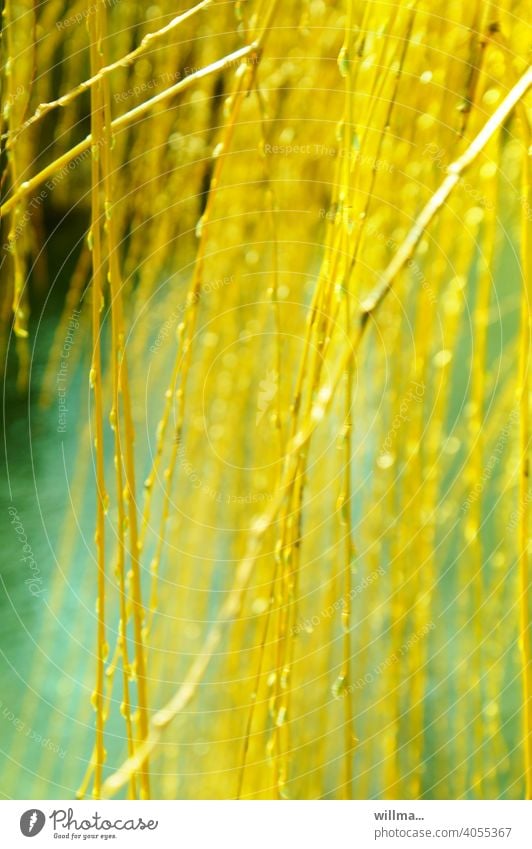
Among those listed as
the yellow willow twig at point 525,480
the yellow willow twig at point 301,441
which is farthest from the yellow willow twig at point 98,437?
the yellow willow twig at point 525,480

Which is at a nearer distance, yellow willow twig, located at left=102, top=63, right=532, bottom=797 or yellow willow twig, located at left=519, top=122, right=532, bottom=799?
yellow willow twig, located at left=102, top=63, right=532, bottom=797

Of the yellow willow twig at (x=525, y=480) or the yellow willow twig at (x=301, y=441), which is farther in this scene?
the yellow willow twig at (x=525, y=480)

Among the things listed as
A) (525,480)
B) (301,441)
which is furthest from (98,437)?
(525,480)

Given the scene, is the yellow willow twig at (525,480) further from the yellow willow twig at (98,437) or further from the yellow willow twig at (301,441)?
Result: the yellow willow twig at (98,437)

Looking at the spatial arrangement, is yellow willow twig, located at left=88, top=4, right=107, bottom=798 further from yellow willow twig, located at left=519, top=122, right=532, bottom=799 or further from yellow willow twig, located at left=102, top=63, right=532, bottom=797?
yellow willow twig, located at left=519, top=122, right=532, bottom=799

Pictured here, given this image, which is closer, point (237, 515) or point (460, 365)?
point (237, 515)

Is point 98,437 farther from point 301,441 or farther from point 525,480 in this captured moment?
point 525,480

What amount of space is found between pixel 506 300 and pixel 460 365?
5.0 inches

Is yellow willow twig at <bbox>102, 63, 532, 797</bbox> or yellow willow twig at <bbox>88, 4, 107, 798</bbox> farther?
yellow willow twig at <bbox>88, 4, 107, 798</bbox>

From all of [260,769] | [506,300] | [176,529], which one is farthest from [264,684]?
[506,300]

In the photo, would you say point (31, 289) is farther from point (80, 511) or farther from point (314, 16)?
point (314, 16)

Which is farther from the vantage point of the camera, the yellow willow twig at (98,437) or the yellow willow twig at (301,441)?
the yellow willow twig at (98,437)

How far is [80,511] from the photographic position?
28.2 inches

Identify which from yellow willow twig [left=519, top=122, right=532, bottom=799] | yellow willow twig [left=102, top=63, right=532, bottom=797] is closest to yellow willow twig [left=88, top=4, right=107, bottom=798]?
yellow willow twig [left=102, top=63, right=532, bottom=797]
